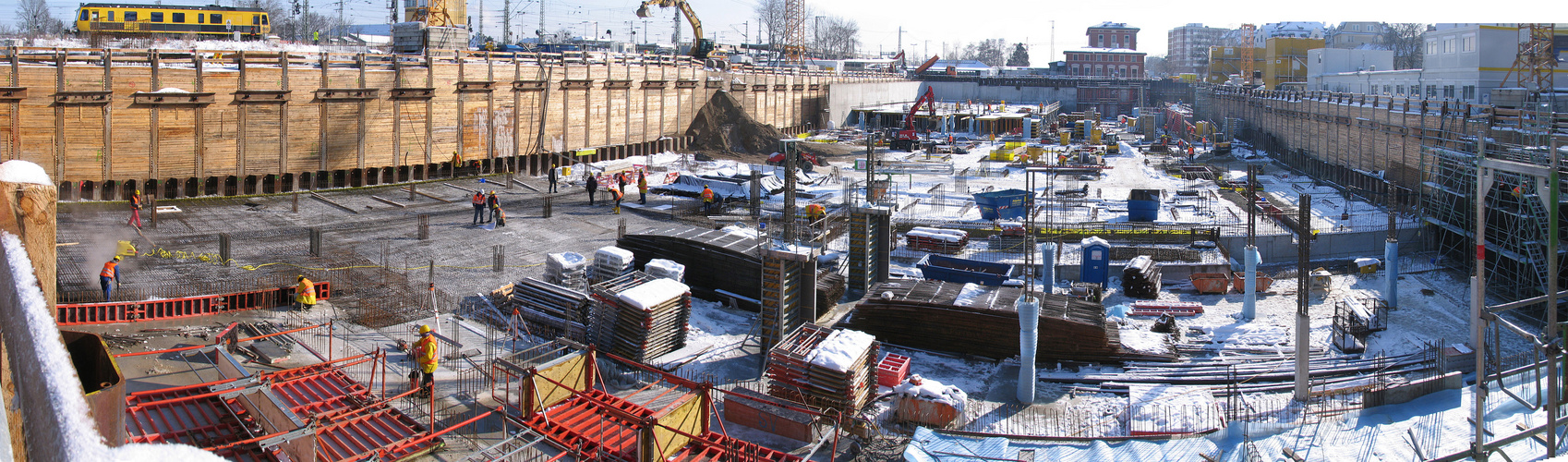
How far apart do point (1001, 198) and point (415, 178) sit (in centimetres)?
1921

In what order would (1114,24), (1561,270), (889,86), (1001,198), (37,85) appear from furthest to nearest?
1. (1114,24)
2. (889,86)
3. (1001,198)
4. (37,85)
5. (1561,270)

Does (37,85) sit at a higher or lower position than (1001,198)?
higher

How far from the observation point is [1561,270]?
22.4 meters

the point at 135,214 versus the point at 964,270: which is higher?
the point at 135,214

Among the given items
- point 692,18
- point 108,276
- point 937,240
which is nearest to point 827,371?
point 108,276

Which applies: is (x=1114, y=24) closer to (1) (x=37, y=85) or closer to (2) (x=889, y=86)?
(2) (x=889, y=86)

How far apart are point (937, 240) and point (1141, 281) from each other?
223 inches

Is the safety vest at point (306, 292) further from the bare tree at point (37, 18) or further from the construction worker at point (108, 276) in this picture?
the bare tree at point (37, 18)

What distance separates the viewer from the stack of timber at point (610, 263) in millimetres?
19734

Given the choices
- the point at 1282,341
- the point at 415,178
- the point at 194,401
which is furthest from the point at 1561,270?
the point at 415,178

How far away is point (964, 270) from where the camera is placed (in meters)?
24.0

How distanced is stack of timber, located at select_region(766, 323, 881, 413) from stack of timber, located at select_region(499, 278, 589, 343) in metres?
3.94

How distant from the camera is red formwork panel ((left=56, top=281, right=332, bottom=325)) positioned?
15883 mm

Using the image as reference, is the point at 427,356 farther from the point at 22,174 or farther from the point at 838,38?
the point at 838,38
